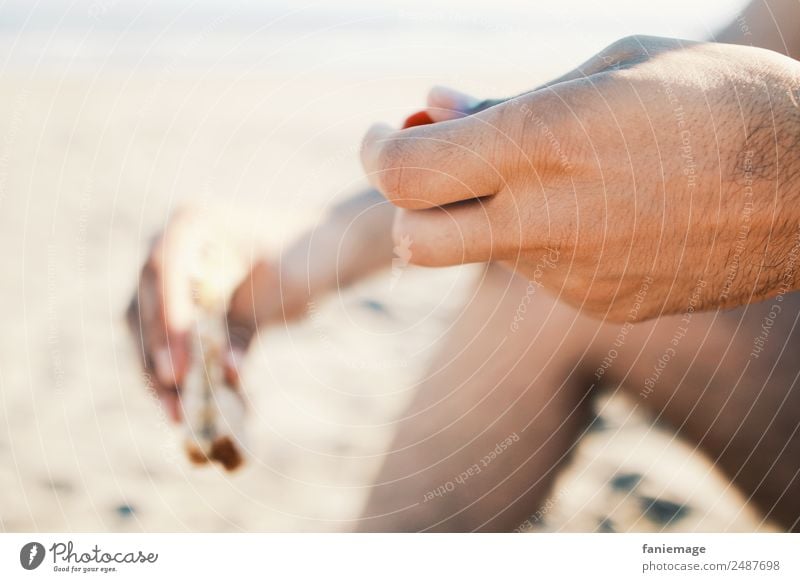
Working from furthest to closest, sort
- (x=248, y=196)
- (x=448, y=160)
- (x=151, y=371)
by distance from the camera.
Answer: (x=248, y=196)
(x=151, y=371)
(x=448, y=160)

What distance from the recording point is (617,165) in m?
0.59

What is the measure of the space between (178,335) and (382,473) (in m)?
0.25

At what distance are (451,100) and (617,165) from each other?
0.49 feet

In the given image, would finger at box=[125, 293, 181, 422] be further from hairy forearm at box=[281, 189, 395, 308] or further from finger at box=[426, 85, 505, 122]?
finger at box=[426, 85, 505, 122]

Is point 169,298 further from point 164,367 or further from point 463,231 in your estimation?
point 463,231

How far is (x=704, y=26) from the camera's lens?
0.75 m

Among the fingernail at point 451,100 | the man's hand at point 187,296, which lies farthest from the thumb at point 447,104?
the man's hand at point 187,296

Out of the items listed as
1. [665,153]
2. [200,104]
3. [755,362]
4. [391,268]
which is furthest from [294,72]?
[755,362]

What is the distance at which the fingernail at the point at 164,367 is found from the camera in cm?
67

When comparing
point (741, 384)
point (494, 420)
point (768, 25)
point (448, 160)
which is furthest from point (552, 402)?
point (768, 25)

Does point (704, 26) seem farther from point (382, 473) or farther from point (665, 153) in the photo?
point (382, 473)

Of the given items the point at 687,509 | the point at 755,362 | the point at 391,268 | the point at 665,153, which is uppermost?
the point at 665,153

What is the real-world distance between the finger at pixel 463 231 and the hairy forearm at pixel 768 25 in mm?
329

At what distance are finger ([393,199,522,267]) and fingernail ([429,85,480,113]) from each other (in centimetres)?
9
